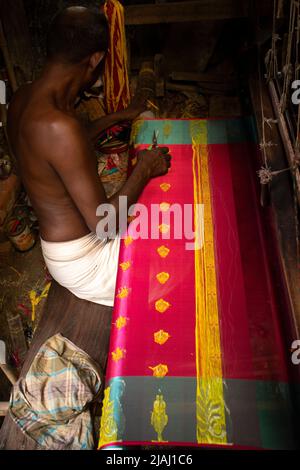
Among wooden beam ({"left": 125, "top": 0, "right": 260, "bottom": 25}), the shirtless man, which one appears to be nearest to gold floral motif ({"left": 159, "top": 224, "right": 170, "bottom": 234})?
the shirtless man

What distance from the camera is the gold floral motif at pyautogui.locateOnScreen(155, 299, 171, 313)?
163 centimetres

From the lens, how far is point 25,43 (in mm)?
3518

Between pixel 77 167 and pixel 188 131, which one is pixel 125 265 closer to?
pixel 77 167

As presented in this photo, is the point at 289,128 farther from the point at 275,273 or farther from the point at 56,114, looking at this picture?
the point at 56,114

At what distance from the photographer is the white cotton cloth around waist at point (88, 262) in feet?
6.46

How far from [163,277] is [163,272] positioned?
3cm

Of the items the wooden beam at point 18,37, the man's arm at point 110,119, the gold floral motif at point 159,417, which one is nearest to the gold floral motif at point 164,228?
the gold floral motif at point 159,417

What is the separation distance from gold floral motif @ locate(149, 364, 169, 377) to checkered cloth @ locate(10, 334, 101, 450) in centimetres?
43

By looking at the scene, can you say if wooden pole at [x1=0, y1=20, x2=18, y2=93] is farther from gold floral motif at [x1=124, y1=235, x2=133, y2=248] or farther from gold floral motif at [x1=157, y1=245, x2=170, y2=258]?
gold floral motif at [x1=157, y1=245, x2=170, y2=258]

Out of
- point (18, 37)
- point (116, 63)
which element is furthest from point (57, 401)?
point (18, 37)

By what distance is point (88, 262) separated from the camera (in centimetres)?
198

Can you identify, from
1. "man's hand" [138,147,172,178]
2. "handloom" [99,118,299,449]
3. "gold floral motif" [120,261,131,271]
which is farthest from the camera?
"man's hand" [138,147,172,178]

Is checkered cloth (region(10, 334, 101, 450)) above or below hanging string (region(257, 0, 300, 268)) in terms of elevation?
below
